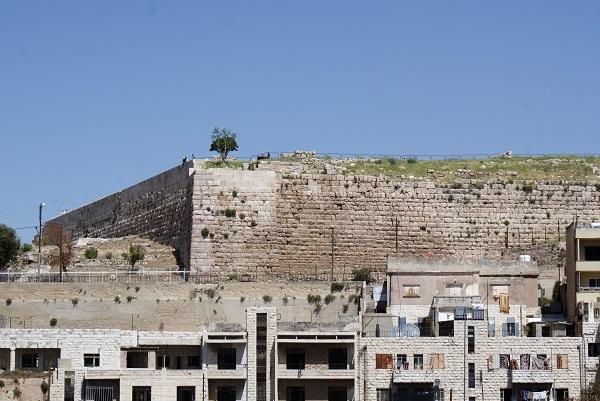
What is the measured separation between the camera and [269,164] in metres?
69.9

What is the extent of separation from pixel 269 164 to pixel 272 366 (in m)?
16.0

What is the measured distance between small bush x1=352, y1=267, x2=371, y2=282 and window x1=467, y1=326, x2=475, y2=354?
1008 centimetres

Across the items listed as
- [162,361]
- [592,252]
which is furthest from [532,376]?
[162,361]

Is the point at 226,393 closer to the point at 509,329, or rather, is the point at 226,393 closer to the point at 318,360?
the point at 318,360

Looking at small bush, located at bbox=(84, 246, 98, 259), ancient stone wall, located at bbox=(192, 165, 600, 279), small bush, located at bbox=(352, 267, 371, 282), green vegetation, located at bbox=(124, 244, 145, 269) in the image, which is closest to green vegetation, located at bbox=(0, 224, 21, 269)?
small bush, located at bbox=(84, 246, 98, 259)

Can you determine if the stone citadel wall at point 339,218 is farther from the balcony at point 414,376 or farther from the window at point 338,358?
the balcony at point 414,376

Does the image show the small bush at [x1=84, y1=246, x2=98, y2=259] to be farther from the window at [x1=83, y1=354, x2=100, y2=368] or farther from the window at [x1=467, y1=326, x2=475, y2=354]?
the window at [x1=467, y1=326, x2=475, y2=354]

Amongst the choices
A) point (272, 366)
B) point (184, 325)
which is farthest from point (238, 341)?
point (184, 325)

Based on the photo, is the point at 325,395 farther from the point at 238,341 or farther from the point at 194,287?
the point at 194,287

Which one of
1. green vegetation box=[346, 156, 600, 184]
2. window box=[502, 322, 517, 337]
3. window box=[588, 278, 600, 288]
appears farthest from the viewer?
green vegetation box=[346, 156, 600, 184]

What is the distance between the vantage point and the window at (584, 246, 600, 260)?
5812 centimetres

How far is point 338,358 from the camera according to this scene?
183 ft

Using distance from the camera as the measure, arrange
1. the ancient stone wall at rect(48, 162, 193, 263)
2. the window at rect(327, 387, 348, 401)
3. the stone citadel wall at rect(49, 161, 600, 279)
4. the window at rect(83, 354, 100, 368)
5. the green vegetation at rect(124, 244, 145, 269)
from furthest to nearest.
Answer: the ancient stone wall at rect(48, 162, 193, 263)
the stone citadel wall at rect(49, 161, 600, 279)
the green vegetation at rect(124, 244, 145, 269)
the window at rect(83, 354, 100, 368)
the window at rect(327, 387, 348, 401)

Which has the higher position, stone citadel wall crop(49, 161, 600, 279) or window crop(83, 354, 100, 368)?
stone citadel wall crop(49, 161, 600, 279)
